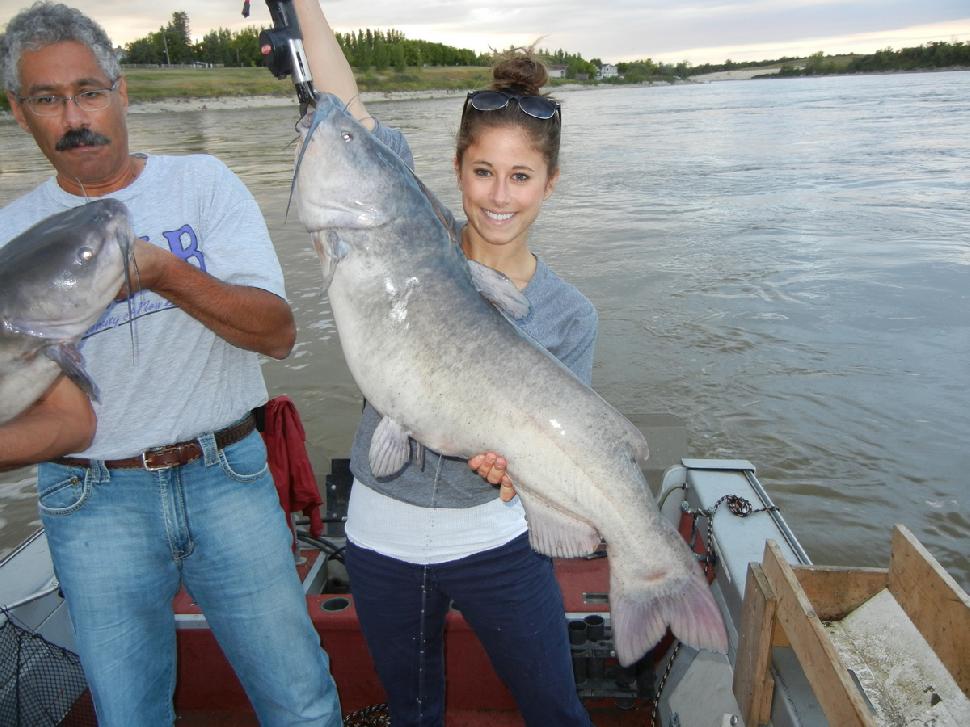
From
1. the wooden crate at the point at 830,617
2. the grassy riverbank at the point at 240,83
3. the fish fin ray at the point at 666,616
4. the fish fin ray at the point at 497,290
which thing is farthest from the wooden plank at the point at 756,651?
the grassy riverbank at the point at 240,83

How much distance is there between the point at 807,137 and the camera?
31234 mm

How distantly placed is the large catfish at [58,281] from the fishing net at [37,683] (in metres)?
1.71

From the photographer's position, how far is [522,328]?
2.35 m

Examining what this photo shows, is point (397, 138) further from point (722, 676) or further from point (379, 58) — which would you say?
point (379, 58)

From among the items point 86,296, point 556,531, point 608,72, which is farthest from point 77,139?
point 608,72

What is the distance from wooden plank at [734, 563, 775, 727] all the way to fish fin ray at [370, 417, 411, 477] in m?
1.34

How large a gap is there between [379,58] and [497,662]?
112913mm

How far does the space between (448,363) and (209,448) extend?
3.49 ft

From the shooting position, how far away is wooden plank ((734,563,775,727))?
2.44 meters

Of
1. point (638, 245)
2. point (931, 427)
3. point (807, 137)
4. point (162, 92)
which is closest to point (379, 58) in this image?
point (162, 92)

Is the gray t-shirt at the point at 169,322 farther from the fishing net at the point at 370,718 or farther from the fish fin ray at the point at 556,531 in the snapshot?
the fishing net at the point at 370,718

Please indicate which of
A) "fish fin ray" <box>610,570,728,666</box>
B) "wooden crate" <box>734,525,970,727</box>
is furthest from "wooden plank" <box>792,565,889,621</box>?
"fish fin ray" <box>610,570,728,666</box>

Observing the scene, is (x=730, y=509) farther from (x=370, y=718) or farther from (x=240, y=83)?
(x=240, y=83)

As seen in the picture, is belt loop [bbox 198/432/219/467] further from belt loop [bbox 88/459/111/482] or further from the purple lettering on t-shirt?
the purple lettering on t-shirt
